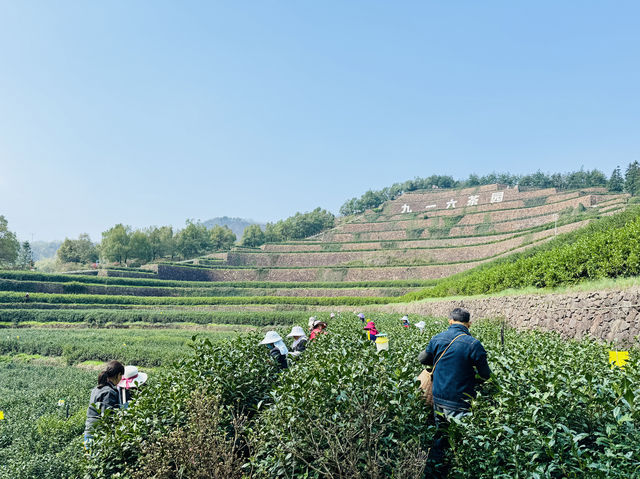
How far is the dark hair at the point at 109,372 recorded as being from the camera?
583cm

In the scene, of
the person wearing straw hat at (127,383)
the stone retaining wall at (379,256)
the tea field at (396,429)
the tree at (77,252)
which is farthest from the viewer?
the tree at (77,252)

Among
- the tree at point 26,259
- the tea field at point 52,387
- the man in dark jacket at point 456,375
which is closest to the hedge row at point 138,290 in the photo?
the tea field at point 52,387

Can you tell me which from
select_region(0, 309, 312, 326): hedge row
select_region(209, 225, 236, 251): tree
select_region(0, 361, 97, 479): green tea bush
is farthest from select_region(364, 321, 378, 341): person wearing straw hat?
select_region(209, 225, 236, 251): tree

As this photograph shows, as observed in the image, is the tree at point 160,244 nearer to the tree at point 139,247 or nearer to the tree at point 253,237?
the tree at point 139,247

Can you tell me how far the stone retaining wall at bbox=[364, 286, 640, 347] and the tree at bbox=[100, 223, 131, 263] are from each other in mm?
65349

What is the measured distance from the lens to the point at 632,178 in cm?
7406

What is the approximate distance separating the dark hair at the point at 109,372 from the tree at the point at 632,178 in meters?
80.6

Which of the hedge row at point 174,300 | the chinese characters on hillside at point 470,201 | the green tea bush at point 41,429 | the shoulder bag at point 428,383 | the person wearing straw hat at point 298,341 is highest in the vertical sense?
the chinese characters on hillside at point 470,201

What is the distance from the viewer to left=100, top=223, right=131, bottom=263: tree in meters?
68.9

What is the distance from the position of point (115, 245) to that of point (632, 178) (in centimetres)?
8865

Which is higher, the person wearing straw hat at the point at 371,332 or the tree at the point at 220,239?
the tree at the point at 220,239

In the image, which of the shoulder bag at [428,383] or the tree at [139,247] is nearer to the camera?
the shoulder bag at [428,383]

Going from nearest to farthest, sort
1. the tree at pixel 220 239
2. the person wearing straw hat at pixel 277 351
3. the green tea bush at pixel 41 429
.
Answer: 1. the green tea bush at pixel 41 429
2. the person wearing straw hat at pixel 277 351
3. the tree at pixel 220 239

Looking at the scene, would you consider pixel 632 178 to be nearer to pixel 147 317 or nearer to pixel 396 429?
pixel 147 317
